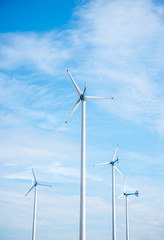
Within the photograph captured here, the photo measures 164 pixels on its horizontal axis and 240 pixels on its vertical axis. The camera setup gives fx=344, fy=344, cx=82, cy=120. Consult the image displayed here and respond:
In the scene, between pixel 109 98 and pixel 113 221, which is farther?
pixel 113 221

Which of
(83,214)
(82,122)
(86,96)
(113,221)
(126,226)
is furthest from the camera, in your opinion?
(126,226)

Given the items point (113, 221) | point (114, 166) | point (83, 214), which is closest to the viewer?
point (83, 214)

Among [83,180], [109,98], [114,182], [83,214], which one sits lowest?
[83,214]

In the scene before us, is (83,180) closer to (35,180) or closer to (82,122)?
(82,122)

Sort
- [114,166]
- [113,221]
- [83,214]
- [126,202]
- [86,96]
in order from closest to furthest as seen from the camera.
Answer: [83,214], [86,96], [113,221], [114,166], [126,202]

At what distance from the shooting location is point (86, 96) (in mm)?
70125

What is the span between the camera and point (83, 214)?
5828 cm

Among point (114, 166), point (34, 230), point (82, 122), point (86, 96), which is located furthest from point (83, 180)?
point (34, 230)

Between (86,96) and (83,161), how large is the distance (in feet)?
49.2

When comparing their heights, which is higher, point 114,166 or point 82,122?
point 114,166

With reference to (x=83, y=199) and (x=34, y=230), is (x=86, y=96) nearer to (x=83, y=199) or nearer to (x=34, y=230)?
(x=83, y=199)

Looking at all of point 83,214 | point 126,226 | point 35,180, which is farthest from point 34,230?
point 83,214

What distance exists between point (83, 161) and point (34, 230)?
216 feet

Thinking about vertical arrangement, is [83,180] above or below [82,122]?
below
